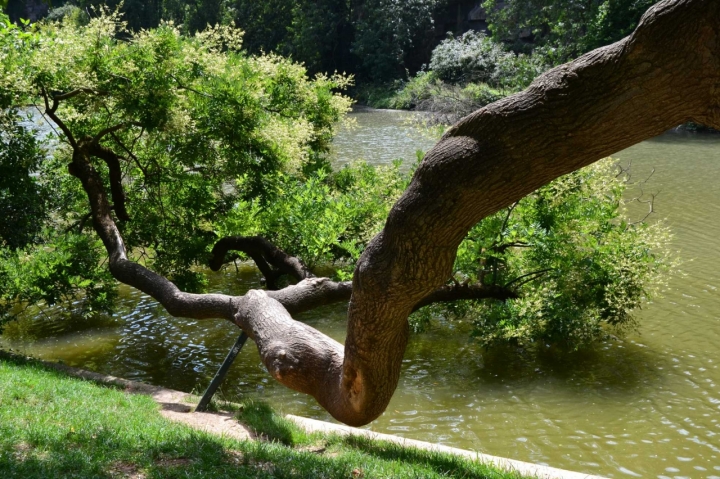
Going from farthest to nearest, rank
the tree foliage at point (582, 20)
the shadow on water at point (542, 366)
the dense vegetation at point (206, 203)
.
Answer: the tree foliage at point (582, 20) → the dense vegetation at point (206, 203) → the shadow on water at point (542, 366)

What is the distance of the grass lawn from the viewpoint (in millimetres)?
4547

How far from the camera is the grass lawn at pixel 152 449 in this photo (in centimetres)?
455

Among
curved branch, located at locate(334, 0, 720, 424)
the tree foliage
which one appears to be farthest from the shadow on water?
the tree foliage

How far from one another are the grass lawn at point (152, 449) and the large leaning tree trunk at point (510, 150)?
542 millimetres

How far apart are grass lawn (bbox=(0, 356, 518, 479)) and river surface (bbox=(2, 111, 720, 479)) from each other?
2.15 meters

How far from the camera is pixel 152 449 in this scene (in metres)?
4.98

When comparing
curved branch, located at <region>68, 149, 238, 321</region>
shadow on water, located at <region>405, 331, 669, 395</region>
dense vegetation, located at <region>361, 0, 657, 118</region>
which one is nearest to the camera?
curved branch, located at <region>68, 149, 238, 321</region>

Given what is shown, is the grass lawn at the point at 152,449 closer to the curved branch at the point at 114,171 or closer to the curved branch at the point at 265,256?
the curved branch at the point at 265,256

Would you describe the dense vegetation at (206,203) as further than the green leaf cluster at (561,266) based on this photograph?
Yes

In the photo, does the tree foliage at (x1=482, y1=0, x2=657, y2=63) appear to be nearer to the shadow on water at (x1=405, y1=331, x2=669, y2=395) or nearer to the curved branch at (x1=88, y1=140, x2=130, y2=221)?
the shadow on water at (x1=405, y1=331, x2=669, y2=395)

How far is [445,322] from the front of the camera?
1182cm

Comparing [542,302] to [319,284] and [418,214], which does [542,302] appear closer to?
[319,284]

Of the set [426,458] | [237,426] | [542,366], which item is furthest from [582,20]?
[426,458]

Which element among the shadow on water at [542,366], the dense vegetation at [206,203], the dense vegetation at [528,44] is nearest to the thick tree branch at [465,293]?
the dense vegetation at [206,203]
